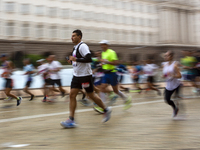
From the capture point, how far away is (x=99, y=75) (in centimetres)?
1123

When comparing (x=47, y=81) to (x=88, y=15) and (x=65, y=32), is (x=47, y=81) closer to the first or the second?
(x=65, y=32)

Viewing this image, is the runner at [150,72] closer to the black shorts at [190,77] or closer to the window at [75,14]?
the black shorts at [190,77]

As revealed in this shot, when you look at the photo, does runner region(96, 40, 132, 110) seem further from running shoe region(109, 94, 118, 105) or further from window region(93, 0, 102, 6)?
window region(93, 0, 102, 6)

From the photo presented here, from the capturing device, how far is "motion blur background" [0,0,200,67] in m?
43.5

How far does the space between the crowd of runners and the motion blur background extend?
46.8 feet

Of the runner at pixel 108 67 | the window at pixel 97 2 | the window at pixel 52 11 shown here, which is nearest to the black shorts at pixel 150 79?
the runner at pixel 108 67

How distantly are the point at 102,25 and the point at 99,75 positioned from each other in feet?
142

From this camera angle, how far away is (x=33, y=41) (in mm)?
45000

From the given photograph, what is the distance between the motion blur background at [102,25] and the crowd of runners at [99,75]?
14255 mm

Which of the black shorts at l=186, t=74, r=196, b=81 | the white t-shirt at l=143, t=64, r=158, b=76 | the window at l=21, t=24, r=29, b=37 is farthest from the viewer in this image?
the window at l=21, t=24, r=29, b=37

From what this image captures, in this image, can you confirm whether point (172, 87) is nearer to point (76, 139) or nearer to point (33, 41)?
point (76, 139)

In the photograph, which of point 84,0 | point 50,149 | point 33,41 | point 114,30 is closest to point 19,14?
point 33,41

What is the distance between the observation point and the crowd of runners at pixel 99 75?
20.9ft


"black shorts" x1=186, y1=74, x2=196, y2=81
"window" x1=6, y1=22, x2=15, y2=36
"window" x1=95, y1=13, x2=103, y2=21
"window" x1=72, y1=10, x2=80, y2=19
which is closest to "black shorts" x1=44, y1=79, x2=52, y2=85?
"black shorts" x1=186, y1=74, x2=196, y2=81
